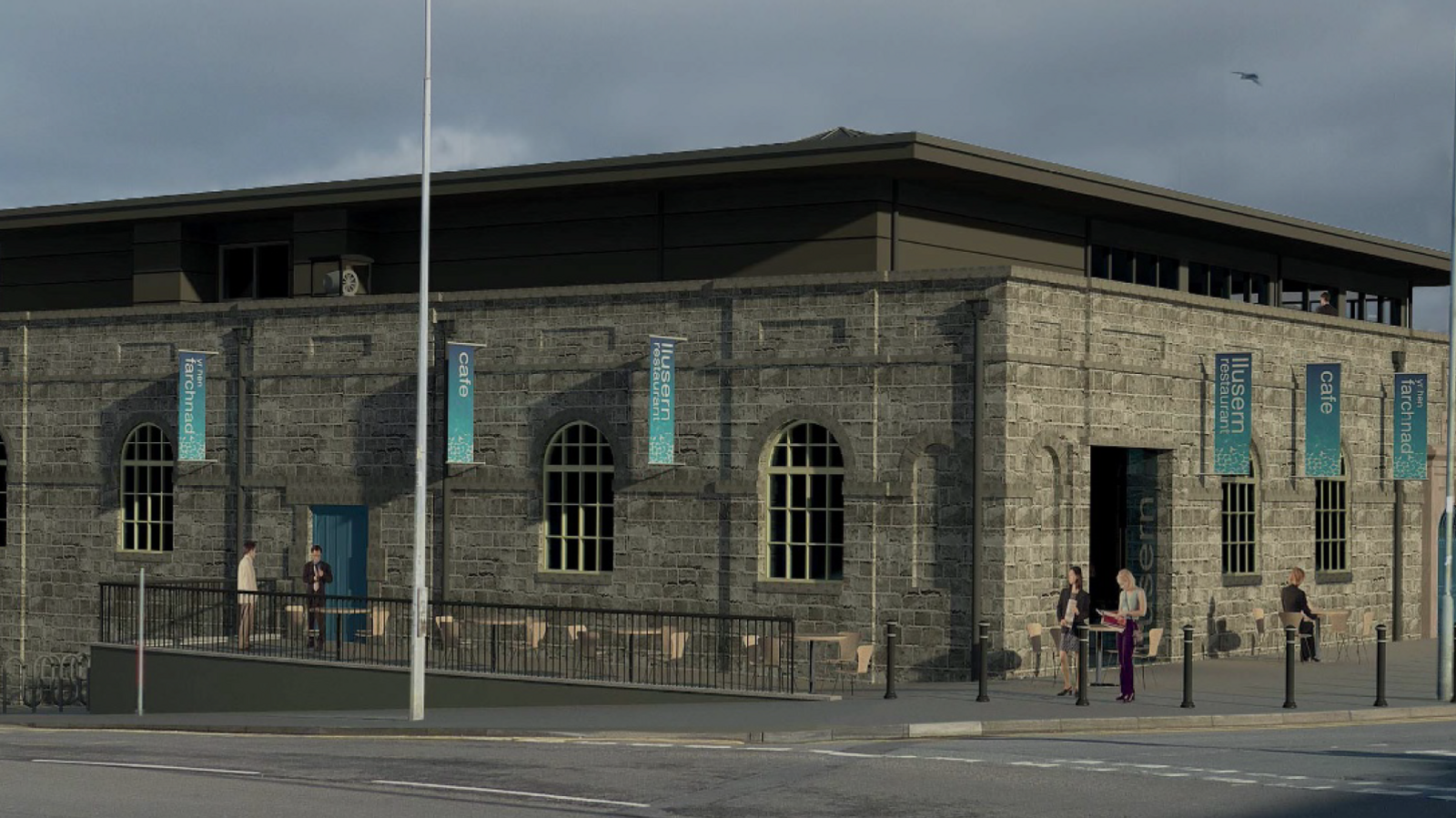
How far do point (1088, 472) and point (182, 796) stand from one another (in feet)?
50.6

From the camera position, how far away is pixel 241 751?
65.2ft

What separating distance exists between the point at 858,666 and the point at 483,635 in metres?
5.95

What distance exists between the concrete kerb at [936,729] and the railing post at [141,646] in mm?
4277

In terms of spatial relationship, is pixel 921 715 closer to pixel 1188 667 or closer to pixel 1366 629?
pixel 1188 667

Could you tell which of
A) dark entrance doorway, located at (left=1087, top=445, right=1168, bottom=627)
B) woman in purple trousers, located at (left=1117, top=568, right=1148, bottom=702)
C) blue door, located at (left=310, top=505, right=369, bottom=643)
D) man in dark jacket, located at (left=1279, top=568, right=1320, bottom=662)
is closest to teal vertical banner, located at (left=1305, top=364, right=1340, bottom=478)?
man in dark jacket, located at (left=1279, top=568, right=1320, bottom=662)

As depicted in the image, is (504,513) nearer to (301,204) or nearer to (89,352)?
(301,204)

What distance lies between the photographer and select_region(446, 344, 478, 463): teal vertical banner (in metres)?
29.7

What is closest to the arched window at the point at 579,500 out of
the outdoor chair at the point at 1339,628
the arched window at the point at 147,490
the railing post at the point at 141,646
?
the railing post at the point at 141,646

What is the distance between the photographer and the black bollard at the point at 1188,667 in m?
22.6

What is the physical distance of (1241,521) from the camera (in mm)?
31594

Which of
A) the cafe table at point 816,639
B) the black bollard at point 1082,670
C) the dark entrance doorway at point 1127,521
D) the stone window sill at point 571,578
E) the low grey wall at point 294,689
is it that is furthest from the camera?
the dark entrance doorway at point 1127,521

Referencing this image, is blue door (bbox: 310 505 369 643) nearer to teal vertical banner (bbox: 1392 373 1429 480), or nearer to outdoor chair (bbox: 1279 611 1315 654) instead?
outdoor chair (bbox: 1279 611 1315 654)

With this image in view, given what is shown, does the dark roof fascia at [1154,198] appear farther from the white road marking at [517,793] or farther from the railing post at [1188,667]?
the white road marking at [517,793]

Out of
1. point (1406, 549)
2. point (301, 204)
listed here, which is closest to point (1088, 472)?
point (1406, 549)
